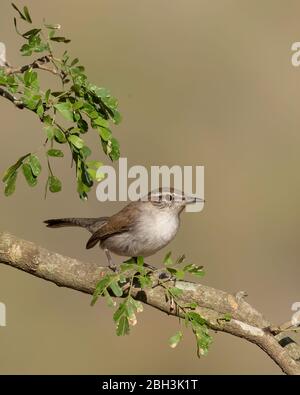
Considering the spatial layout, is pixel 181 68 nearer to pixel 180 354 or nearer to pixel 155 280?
pixel 180 354

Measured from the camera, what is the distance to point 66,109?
243 inches

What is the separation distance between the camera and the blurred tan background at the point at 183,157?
47.7ft

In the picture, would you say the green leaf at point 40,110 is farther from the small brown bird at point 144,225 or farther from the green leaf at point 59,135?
the small brown bird at point 144,225

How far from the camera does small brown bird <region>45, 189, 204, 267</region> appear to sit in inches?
365

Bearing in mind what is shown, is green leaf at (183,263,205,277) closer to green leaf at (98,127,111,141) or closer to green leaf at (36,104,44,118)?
green leaf at (98,127,111,141)

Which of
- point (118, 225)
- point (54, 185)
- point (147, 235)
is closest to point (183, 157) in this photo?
point (118, 225)

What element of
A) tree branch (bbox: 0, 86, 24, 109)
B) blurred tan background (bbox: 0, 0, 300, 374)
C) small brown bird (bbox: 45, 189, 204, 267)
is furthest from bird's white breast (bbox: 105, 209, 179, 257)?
blurred tan background (bbox: 0, 0, 300, 374)

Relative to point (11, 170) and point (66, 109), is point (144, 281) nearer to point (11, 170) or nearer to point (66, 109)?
point (11, 170)

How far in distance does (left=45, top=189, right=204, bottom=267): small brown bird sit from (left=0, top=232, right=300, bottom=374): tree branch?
162cm

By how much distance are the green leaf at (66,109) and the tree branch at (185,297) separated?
1.62 metres

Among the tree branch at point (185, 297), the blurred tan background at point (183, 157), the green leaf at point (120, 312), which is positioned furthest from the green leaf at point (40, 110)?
the blurred tan background at point (183, 157)

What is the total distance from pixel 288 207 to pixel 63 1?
239 inches

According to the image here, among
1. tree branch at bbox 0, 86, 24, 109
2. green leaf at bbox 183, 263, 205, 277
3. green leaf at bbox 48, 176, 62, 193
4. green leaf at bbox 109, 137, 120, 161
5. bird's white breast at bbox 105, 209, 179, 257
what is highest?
bird's white breast at bbox 105, 209, 179, 257

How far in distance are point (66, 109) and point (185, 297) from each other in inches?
84.2
